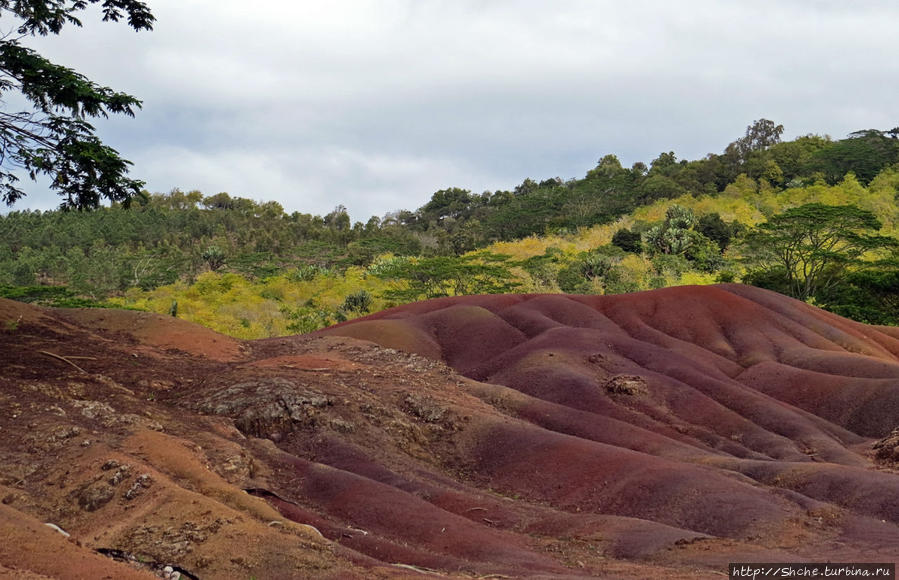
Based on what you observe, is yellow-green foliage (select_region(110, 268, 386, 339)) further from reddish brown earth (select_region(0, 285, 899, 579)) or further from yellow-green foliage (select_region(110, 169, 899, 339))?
reddish brown earth (select_region(0, 285, 899, 579))

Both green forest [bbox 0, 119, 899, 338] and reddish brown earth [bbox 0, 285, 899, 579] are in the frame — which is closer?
reddish brown earth [bbox 0, 285, 899, 579]

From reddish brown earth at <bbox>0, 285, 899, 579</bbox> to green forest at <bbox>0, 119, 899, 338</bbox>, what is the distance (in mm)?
11704

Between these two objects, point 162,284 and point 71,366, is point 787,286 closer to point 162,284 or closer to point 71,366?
point 71,366

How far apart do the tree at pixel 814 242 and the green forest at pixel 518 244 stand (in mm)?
121

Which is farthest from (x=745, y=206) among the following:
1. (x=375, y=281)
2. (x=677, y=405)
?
(x=677, y=405)

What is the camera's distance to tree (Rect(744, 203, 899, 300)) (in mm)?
43344

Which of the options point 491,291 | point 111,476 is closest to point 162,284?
point 491,291

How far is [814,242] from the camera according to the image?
45625 millimetres

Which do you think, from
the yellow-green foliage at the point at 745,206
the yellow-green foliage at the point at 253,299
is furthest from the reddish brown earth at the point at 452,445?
the yellow-green foliage at the point at 745,206

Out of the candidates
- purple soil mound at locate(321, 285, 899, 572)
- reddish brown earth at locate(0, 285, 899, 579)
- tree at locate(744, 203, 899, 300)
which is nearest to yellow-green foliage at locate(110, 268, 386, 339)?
purple soil mound at locate(321, 285, 899, 572)

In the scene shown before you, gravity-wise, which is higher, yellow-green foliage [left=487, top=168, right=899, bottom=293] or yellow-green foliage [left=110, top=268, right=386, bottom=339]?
yellow-green foliage [left=487, top=168, right=899, bottom=293]

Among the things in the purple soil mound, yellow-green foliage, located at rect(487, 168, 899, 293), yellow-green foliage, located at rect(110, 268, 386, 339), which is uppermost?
yellow-green foliage, located at rect(487, 168, 899, 293)

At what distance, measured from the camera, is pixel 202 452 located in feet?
52.8

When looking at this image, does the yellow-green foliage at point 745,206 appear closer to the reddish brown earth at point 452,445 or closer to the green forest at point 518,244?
the green forest at point 518,244
